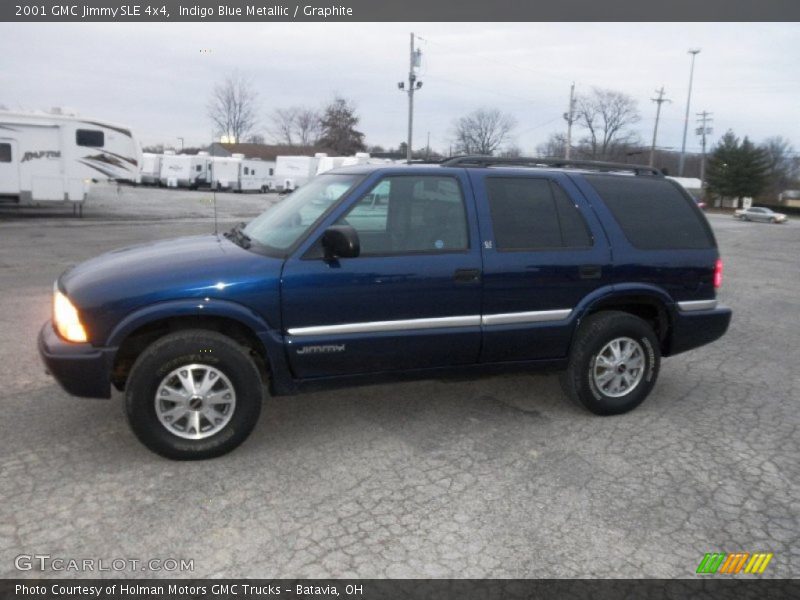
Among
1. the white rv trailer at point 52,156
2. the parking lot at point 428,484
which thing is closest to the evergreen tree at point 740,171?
the white rv trailer at point 52,156

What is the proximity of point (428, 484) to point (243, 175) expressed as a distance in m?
46.2

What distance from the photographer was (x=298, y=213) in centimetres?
432

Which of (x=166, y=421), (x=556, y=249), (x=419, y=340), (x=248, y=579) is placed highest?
(x=556, y=249)

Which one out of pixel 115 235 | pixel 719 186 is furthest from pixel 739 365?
pixel 719 186

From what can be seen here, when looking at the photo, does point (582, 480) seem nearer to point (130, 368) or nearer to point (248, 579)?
point (248, 579)

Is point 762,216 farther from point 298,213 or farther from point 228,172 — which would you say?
point 298,213

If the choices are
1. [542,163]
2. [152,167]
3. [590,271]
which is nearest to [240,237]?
[542,163]

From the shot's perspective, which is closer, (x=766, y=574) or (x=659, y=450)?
(x=766, y=574)

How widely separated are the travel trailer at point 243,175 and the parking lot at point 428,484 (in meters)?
42.5

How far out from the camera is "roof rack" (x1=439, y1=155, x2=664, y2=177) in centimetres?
452

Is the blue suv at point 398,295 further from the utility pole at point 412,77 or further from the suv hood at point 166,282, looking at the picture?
the utility pole at point 412,77

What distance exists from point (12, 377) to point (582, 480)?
4481mm

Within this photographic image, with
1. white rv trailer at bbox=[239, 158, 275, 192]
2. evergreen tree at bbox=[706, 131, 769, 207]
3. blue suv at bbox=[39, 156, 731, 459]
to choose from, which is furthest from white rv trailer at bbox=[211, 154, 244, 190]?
evergreen tree at bbox=[706, 131, 769, 207]

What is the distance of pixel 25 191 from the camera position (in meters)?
20.9
